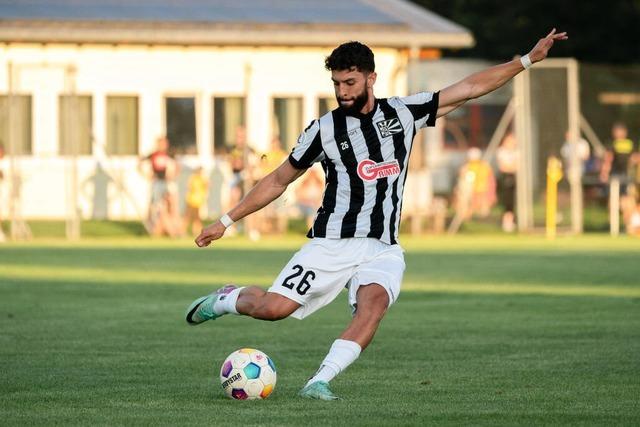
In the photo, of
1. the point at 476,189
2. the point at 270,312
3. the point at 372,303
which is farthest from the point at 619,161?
the point at 372,303

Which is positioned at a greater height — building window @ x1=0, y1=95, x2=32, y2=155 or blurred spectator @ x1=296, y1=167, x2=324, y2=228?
building window @ x1=0, y1=95, x2=32, y2=155

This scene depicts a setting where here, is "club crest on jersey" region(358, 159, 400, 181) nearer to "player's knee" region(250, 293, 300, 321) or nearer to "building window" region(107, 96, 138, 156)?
"player's knee" region(250, 293, 300, 321)

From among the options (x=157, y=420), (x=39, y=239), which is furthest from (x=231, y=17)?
(x=157, y=420)

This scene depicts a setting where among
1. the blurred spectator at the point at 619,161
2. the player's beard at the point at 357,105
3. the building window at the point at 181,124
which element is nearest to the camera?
the player's beard at the point at 357,105

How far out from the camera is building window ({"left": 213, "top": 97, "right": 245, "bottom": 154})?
3541 centimetres

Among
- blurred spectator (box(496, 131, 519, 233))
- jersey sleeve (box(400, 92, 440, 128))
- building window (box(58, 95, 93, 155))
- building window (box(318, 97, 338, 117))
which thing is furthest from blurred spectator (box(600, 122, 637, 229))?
jersey sleeve (box(400, 92, 440, 128))

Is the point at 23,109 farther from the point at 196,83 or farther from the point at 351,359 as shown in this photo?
the point at 351,359

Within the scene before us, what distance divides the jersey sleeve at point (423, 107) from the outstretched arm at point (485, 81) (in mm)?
48

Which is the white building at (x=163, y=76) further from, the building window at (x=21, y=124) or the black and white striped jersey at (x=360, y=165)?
the black and white striped jersey at (x=360, y=165)

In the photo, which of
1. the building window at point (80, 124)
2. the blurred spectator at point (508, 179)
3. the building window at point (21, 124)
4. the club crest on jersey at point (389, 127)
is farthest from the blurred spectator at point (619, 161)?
the club crest on jersey at point (389, 127)

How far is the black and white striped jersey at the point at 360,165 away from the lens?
9.09 metres

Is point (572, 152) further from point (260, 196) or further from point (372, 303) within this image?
point (372, 303)

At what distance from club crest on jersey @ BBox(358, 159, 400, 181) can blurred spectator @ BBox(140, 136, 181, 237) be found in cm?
2182

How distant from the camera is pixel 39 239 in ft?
97.2
